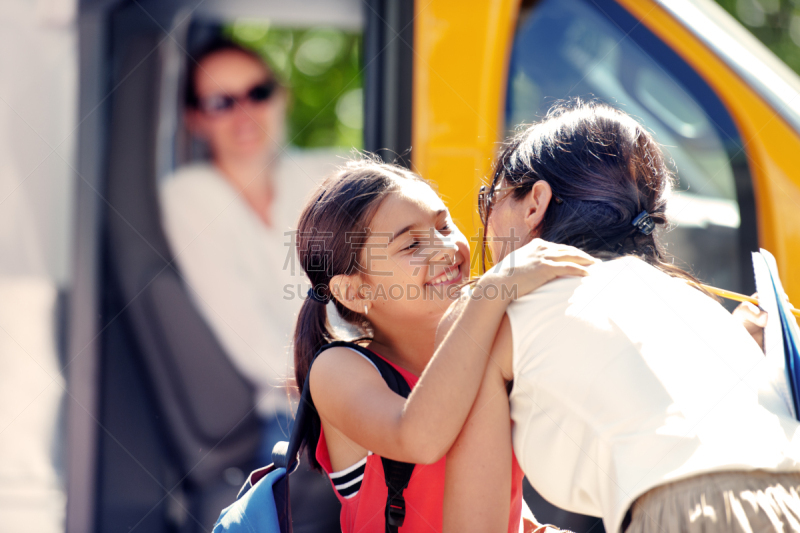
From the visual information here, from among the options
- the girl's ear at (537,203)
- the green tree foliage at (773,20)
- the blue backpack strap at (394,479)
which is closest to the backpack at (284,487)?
the blue backpack strap at (394,479)

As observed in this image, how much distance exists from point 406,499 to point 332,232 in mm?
663

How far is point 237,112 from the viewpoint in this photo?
270 cm

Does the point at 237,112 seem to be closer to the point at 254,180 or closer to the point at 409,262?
the point at 254,180

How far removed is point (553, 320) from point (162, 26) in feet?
6.37

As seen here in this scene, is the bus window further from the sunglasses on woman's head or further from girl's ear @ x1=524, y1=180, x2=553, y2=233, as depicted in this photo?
girl's ear @ x1=524, y1=180, x2=553, y2=233

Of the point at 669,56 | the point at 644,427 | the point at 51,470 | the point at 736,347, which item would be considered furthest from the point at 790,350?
the point at 51,470

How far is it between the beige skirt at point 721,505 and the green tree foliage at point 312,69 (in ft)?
5.19

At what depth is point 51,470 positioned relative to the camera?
217 centimetres

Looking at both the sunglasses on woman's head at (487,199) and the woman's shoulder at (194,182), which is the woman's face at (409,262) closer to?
the sunglasses on woman's head at (487,199)

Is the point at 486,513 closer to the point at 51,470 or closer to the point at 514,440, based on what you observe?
the point at 514,440

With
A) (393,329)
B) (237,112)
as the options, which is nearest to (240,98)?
(237,112)

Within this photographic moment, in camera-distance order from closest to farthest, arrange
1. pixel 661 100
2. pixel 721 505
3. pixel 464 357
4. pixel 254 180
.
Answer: pixel 721 505 → pixel 464 357 → pixel 661 100 → pixel 254 180

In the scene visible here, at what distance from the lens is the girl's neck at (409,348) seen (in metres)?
1.67

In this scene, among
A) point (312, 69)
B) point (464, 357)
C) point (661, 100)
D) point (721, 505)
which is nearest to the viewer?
point (721, 505)
